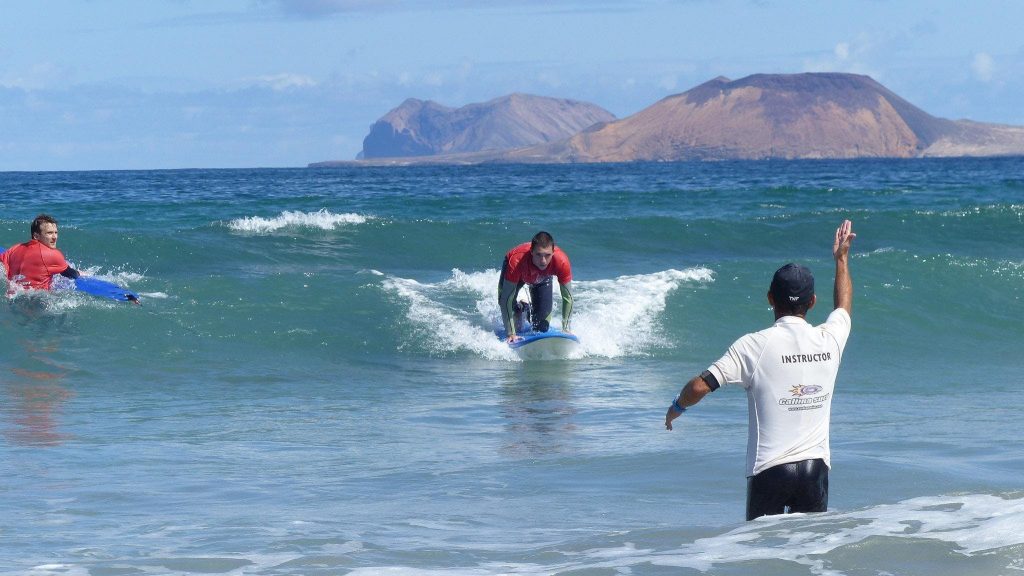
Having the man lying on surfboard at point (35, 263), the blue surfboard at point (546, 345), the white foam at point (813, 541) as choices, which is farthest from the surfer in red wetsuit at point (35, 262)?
the white foam at point (813, 541)

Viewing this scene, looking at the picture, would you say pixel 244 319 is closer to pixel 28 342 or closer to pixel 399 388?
pixel 28 342

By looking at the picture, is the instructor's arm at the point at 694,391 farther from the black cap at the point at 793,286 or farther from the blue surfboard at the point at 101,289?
the blue surfboard at the point at 101,289

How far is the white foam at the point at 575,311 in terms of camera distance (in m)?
14.5

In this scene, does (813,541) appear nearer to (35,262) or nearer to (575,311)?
(575,311)

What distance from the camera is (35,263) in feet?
46.9

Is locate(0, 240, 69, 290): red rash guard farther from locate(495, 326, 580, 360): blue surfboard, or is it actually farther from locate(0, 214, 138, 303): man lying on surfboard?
locate(495, 326, 580, 360): blue surfboard

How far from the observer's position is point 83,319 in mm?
14508

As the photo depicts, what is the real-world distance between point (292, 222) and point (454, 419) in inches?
666

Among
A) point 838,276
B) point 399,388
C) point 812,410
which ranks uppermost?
point 838,276

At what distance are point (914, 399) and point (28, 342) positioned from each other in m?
9.33

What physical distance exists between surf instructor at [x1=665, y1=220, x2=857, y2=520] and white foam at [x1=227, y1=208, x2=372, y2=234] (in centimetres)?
2108

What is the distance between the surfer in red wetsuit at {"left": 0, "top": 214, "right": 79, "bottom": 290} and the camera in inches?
552

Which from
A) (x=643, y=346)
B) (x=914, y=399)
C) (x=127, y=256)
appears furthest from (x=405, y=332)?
(x=127, y=256)

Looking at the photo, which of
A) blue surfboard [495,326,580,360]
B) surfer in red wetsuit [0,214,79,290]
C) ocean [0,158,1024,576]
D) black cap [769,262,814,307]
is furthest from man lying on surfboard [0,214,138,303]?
black cap [769,262,814,307]
